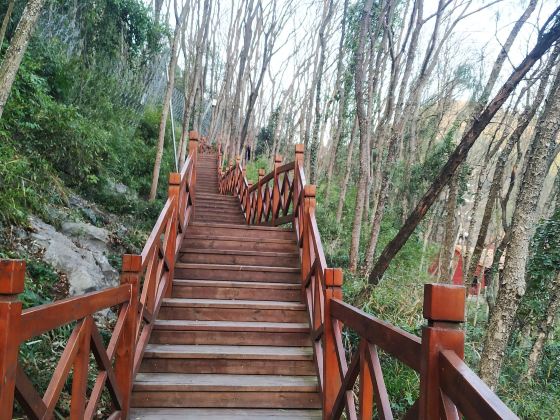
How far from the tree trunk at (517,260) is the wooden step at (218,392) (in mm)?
1845

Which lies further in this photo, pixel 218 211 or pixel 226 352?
pixel 218 211

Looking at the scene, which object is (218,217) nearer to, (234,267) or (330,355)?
(234,267)

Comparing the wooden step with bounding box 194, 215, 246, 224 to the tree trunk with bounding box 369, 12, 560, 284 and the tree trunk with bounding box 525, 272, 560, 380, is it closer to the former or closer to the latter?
the tree trunk with bounding box 369, 12, 560, 284

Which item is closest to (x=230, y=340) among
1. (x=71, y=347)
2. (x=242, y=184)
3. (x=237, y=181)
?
(x=71, y=347)

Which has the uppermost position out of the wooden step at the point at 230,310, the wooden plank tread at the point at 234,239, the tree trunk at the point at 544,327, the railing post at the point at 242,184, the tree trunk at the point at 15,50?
the tree trunk at the point at 15,50

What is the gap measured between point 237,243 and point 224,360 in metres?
1.75

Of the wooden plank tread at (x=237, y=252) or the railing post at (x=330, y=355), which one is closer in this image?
the railing post at (x=330, y=355)

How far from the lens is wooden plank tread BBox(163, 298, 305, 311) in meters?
3.77

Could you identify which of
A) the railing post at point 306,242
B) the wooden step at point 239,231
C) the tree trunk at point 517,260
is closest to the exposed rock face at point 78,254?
the wooden step at point 239,231

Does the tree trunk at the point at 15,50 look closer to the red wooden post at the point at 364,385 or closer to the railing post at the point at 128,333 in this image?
the railing post at the point at 128,333

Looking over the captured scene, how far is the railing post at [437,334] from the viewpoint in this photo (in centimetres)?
131

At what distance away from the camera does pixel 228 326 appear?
11.8 ft

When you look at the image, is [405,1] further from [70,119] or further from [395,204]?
[70,119]

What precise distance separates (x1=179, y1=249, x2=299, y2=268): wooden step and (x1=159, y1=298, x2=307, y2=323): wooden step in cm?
67
